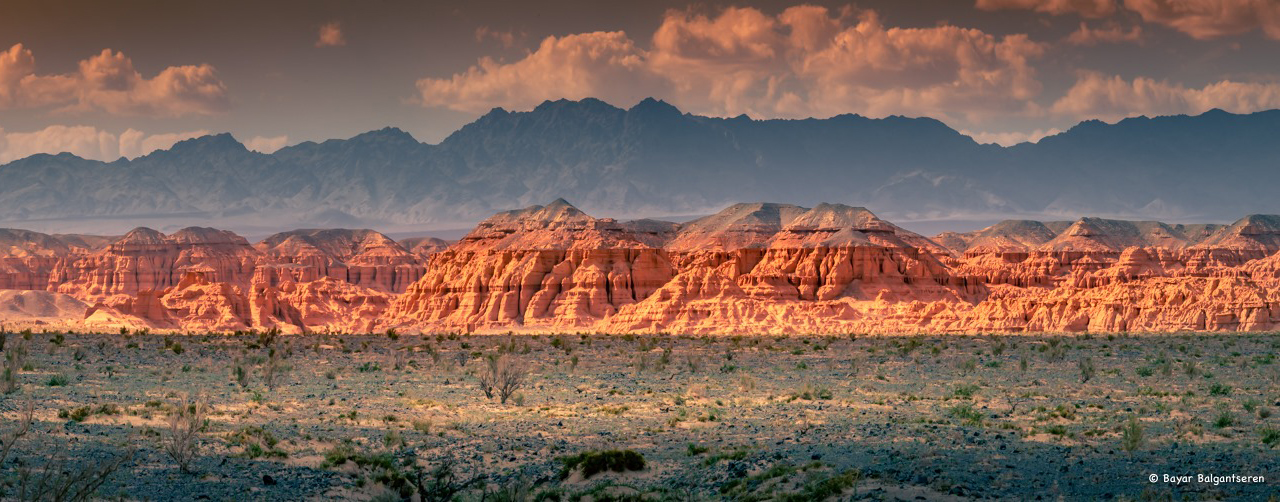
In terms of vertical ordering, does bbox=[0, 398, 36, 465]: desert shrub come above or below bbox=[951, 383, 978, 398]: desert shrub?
above

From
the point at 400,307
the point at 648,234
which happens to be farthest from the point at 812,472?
Answer: the point at 648,234

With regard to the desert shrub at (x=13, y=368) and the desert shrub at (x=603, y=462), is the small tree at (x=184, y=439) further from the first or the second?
the desert shrub at (x=13, y=368)

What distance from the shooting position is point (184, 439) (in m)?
20.9

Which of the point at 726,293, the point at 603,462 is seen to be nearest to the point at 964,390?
the point at 603,462

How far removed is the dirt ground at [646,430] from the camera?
1908 cm

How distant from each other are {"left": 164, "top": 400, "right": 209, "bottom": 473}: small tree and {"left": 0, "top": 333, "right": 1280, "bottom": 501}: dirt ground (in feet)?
0.30

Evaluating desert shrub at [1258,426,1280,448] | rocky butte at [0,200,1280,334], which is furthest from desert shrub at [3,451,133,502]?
rocky butte at [0,200,1280,334]

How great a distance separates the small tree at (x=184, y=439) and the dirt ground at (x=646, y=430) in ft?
0.30

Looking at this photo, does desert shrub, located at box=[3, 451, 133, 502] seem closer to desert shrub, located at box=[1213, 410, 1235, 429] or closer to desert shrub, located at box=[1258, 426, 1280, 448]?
desert shrub, located at box=[1258, 426, 1280, 448]

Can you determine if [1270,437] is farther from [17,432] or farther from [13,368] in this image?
[13,368]

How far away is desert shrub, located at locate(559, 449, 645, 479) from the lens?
828 inches

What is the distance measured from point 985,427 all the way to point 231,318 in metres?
118

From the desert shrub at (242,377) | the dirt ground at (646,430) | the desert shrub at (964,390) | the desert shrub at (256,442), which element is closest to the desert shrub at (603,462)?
the dirt ground at (646,430)

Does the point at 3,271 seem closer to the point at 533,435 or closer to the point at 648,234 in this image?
the point at 648,234
